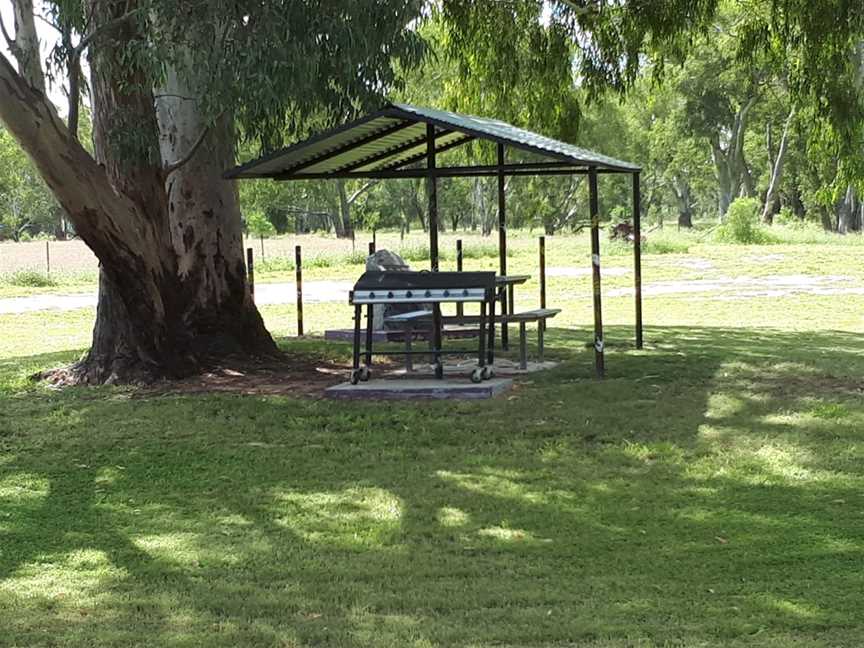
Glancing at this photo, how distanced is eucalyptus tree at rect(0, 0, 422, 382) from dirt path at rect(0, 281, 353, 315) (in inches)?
413

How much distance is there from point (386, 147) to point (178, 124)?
2.27 meters

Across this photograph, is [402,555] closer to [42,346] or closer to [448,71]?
[42,346]

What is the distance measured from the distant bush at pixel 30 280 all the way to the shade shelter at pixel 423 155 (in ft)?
59.0

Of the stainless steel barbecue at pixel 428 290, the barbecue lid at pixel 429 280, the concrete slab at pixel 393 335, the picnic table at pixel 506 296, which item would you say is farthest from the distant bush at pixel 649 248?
the barbecue lid at pixel 429 280

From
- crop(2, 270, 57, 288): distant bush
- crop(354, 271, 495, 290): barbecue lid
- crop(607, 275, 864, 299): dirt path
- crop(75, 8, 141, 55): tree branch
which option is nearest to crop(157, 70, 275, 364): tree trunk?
crop(75, 8, 141, 55): tree branch

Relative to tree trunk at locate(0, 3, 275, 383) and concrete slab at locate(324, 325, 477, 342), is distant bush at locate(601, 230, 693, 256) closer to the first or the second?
concrete slab at locate(324, 325, 477, 342)

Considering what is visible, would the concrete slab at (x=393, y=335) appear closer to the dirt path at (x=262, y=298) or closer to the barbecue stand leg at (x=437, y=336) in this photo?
the barbecue stand leg at (x=437, y=336)

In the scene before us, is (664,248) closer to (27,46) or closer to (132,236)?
(132,236)

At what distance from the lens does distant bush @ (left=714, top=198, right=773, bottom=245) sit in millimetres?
39938

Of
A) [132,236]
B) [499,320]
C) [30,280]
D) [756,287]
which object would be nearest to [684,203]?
[30,280]

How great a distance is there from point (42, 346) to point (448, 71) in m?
7.78

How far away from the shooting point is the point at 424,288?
11188mm

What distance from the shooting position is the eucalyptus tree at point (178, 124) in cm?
1107

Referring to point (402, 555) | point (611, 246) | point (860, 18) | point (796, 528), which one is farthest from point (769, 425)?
point (611, 246)
